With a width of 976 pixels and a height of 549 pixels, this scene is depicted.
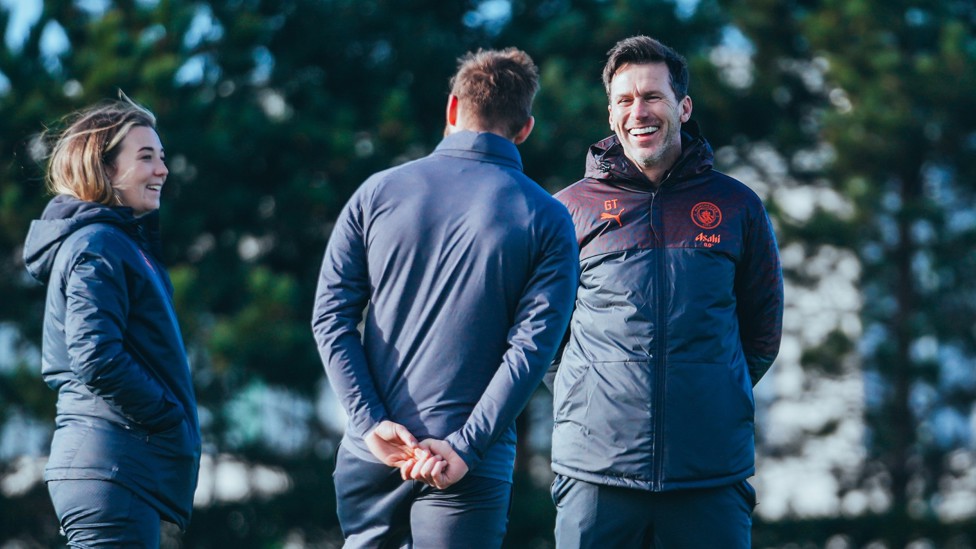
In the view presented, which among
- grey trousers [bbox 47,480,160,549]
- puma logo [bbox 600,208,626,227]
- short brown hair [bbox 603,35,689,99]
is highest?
short brown hair [bbox 603,35,689,99]

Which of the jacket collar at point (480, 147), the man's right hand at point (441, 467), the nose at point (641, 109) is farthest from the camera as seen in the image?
the nose at point (641, 109)

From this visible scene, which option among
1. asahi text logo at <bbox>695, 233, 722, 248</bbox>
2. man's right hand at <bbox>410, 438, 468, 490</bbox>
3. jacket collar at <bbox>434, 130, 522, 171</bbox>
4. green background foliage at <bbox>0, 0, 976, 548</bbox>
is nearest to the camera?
man's right hand at <bbox>410, 438, 468, 490</bbox>

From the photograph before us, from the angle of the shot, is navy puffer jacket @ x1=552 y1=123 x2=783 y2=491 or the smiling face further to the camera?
the smiling face

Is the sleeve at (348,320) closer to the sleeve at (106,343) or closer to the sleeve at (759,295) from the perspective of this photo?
the sleeve at (106,343)

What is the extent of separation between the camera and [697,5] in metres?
13.2

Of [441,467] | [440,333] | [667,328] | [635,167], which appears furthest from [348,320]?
[635,167]

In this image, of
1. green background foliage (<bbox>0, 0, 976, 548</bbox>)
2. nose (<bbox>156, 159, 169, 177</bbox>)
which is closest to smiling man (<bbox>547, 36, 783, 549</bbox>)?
nose (<bbox>156, 159, 169, 177</bbox>)

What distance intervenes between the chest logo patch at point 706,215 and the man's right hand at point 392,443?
1.08 m

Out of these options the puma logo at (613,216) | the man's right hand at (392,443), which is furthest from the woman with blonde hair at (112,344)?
the puma logo at (613,216)

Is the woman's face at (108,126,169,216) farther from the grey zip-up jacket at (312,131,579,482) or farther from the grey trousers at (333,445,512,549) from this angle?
the grey trousers at (333,445,512,549)

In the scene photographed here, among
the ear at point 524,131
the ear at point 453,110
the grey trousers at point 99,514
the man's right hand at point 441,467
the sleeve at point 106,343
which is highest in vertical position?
the ear at point 453,110

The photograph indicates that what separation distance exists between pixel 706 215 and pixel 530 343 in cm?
77

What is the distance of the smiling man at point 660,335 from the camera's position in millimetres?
3385

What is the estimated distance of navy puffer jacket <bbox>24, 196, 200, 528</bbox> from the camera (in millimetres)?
3369
